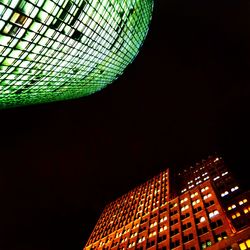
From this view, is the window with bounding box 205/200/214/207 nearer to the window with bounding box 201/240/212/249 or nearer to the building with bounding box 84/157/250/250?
the building with bounding box 84/157/250/250

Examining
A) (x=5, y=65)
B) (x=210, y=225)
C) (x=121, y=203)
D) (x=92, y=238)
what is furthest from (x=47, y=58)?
(x=121, y=203)

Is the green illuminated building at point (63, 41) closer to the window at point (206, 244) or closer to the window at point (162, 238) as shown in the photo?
the window at point (206, 244)

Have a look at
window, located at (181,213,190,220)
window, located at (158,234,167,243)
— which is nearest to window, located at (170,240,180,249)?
window, located at (158,234,167,243)

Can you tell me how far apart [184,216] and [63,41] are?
34083mm

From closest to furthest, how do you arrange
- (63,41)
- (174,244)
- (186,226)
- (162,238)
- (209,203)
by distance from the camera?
(63,41) < (174,244) < (186,226) < (162,238) < (209,203)

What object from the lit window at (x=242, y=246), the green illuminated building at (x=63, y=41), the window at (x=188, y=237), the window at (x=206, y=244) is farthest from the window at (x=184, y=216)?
the green illuminated building at (x=63, y=41)

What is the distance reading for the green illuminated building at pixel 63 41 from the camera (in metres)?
22.4

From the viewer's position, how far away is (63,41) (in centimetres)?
3081

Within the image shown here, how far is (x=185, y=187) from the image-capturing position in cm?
6912

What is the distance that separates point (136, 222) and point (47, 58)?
127ft

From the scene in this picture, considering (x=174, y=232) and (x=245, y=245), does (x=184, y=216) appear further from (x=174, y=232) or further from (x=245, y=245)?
(x=245, y=245)

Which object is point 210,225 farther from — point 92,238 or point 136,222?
point 92,238

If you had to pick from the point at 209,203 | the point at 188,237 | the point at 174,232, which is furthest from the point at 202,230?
the point at 209,203

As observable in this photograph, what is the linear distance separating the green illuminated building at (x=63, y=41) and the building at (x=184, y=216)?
99.6 ft
